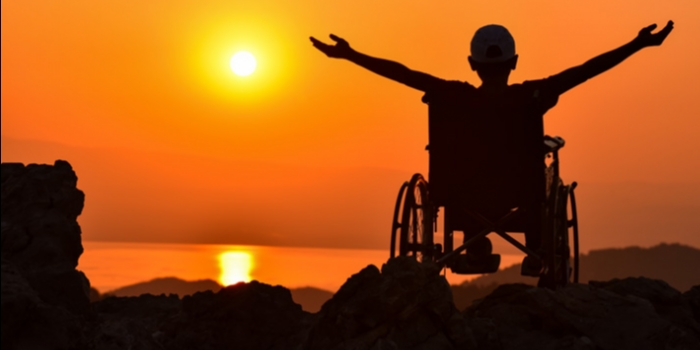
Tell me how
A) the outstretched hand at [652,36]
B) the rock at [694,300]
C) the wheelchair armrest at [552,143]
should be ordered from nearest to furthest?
the outstretched hand at [652,36], the rock at [694,300], the wheelchair armrest at [552,143]

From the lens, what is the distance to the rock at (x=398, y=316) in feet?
25.1

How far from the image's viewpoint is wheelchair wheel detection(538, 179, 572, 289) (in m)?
9.61

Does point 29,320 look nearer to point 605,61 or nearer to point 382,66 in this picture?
point 382,66

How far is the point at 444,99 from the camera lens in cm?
952

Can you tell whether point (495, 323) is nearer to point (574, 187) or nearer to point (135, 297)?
point (574, 187)

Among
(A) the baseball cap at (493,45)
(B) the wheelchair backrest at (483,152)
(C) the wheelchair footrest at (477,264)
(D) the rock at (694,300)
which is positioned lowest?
(D) the rock at (694,300)

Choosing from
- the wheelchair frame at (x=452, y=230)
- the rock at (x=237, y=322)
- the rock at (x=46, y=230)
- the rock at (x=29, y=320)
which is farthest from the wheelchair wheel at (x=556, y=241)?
the rock at (x=29, y=320)

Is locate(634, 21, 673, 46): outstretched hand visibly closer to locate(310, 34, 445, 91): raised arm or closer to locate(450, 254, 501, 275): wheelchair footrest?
locate(310, 34, 445, 91): raised arm

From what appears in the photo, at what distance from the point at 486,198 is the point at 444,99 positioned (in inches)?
34.4

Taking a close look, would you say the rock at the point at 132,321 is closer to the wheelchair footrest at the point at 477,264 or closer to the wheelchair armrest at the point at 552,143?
the wheelchair footrest at the point at 477,264

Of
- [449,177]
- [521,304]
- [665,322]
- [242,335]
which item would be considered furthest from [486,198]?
[242,335]

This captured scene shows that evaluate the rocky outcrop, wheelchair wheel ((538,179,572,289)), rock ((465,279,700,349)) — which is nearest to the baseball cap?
wheelchair wheel ((538,179,572,289))

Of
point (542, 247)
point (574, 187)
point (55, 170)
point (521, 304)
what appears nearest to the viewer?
point (55, 170)

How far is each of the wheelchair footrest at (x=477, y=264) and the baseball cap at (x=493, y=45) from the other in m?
1.61
